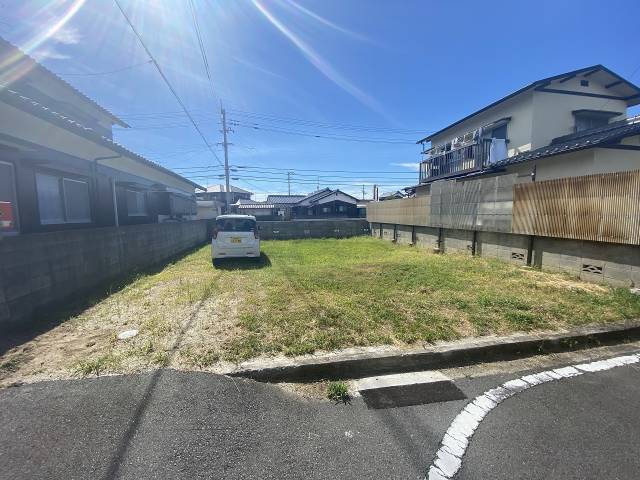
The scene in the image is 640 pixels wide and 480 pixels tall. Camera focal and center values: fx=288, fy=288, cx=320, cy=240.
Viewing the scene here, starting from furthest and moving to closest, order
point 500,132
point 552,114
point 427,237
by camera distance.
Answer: point 500,132 → point 552,114 → point 427,237

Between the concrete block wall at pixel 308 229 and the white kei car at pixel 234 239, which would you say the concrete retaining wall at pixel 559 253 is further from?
the concrete block wall at pixel 308 229

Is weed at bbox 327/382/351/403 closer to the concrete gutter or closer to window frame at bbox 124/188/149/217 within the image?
the concrete gutter

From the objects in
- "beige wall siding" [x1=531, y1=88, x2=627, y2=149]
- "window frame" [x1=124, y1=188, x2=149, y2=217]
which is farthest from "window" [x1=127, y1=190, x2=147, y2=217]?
"beige wall siding" [x1=531, y1=88, x2=627, y2=149]

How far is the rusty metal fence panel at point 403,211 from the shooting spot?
1136 cm

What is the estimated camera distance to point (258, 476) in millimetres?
1576

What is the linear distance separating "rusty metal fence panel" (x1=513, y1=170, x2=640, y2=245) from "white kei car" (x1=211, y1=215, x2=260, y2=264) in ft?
22.3

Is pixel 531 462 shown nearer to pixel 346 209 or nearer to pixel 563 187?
pixel 563 187

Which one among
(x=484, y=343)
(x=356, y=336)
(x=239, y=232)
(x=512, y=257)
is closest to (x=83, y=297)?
(x=239, y=232)

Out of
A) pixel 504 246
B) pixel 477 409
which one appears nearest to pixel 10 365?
pixel 477 409

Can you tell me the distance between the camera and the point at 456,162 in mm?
14414

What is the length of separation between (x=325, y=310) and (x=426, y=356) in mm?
→ 1521

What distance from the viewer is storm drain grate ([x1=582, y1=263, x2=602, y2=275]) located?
5.27m

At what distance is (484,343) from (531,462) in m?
1.45

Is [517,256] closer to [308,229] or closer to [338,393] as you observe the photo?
[338,393]
